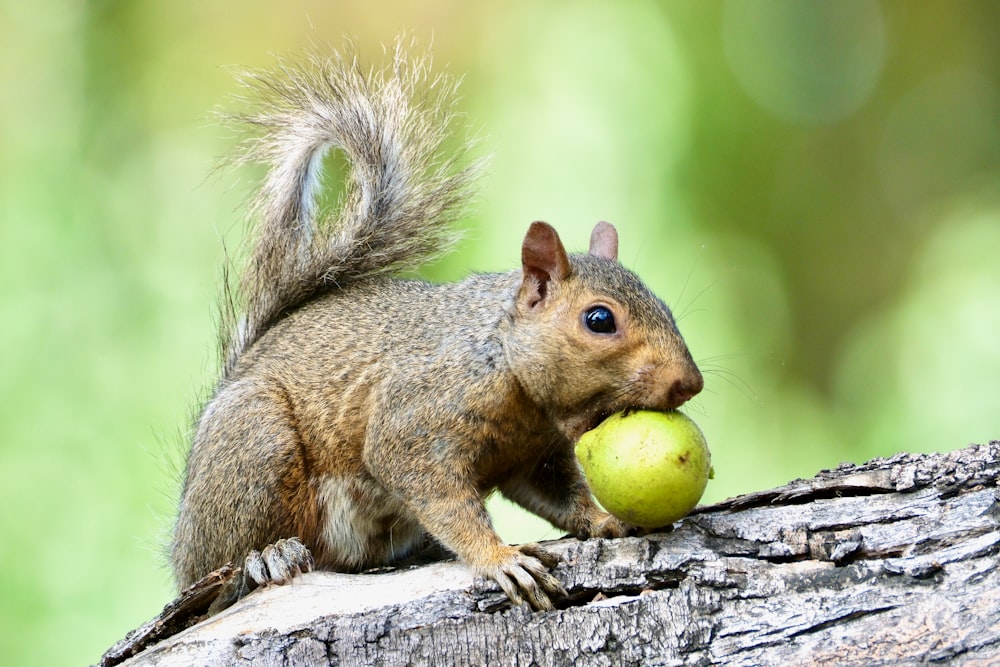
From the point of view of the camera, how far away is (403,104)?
3.26 m

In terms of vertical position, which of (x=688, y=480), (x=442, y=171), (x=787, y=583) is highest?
(x=442, y=171)

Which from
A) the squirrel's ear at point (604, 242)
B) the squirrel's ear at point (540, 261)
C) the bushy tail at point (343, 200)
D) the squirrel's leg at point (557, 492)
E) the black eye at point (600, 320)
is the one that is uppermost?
the bushy tail at point (343, 200)

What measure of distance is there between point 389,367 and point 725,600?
1.03 meters

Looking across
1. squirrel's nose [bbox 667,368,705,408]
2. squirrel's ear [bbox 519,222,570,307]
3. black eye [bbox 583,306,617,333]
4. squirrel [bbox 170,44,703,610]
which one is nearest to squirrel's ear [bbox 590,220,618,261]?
squirrel [bbox 170,44,703,610]

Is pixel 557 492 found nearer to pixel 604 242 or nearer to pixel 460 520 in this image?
pixel 460 520

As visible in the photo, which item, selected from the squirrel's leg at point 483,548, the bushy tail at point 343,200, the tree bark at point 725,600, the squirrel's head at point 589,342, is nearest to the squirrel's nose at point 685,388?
the squirrel's head at point 589,342

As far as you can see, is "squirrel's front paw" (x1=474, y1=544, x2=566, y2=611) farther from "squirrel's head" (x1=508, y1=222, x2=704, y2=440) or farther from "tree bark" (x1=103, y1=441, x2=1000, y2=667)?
"squirrel's head" (x1=508, y1=222, x2=704, y2=440)

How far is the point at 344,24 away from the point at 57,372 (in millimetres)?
2010

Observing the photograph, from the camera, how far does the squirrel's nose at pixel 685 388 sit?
2.15 metres

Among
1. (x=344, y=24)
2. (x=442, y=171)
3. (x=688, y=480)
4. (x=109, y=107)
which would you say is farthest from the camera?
(x=344, y=24)

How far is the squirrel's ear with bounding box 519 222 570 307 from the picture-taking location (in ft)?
7.91

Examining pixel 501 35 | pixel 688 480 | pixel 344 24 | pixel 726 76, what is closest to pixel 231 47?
pixel 344 24

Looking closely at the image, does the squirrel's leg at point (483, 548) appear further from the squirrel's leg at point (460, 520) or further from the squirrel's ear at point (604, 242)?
the squirrel's ear at point (604, 242)

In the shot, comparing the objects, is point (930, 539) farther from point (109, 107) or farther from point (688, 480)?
point (109, 107)
